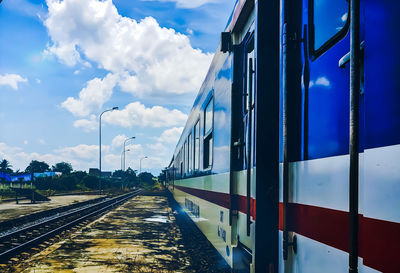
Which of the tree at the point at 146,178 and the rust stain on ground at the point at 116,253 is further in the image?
the tree at the point at 146,178

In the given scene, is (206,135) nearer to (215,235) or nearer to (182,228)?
(215,235)

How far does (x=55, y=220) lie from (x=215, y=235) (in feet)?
38.1

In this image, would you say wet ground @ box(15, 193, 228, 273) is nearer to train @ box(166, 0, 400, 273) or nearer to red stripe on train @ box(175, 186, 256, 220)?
red stripe on train @ box(175, 186, 256, 220)

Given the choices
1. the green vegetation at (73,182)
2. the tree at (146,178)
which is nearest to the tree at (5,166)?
the green vegetation at (73,182)

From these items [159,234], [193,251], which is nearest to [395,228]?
[193,251]

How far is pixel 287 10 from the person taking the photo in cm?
302

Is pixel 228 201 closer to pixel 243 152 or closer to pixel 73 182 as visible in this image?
pixel 243 152

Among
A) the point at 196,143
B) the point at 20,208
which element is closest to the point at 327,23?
the point at 196,143

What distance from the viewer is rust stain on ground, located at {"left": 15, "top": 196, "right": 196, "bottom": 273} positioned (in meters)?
7.26

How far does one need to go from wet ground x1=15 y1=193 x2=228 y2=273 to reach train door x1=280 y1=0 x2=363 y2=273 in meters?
3.88

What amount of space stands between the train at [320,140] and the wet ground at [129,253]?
9.87ft

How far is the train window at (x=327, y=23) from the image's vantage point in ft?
7.25

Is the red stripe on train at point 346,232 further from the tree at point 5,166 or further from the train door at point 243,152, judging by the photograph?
the tree at point 5,166

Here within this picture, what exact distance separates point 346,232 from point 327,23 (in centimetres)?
119
